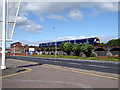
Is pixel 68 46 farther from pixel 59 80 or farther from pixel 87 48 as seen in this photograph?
pixel 59 80

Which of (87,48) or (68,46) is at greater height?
(68,46)

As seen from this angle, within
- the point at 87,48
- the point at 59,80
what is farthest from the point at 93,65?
the point at 87,48

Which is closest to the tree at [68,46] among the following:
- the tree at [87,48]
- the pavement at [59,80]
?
the tree at [87,48]

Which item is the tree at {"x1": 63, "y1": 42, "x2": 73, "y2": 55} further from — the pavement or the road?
the pavement

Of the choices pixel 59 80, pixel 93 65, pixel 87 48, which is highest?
pixel 87 48

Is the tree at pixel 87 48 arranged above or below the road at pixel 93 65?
above

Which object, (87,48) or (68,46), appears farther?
(68,46)

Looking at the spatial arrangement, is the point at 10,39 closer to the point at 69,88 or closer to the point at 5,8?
the point at 5,8

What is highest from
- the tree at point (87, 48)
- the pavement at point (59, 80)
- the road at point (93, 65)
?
the tree at point (87, 48)

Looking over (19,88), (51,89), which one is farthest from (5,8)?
(51,89)

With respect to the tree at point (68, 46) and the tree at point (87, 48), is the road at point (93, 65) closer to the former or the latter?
the tree at point (87, 48)

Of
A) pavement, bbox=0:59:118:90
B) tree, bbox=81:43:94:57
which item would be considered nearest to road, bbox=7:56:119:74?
pavement, bbox=0:59:118:90

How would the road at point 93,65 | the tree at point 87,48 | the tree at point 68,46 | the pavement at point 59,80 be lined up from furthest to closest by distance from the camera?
the tree at point 68,46, the tree at point 87,48, the road at point 93,65, the pavement at point 59,80

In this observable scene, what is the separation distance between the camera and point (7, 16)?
1278cm
